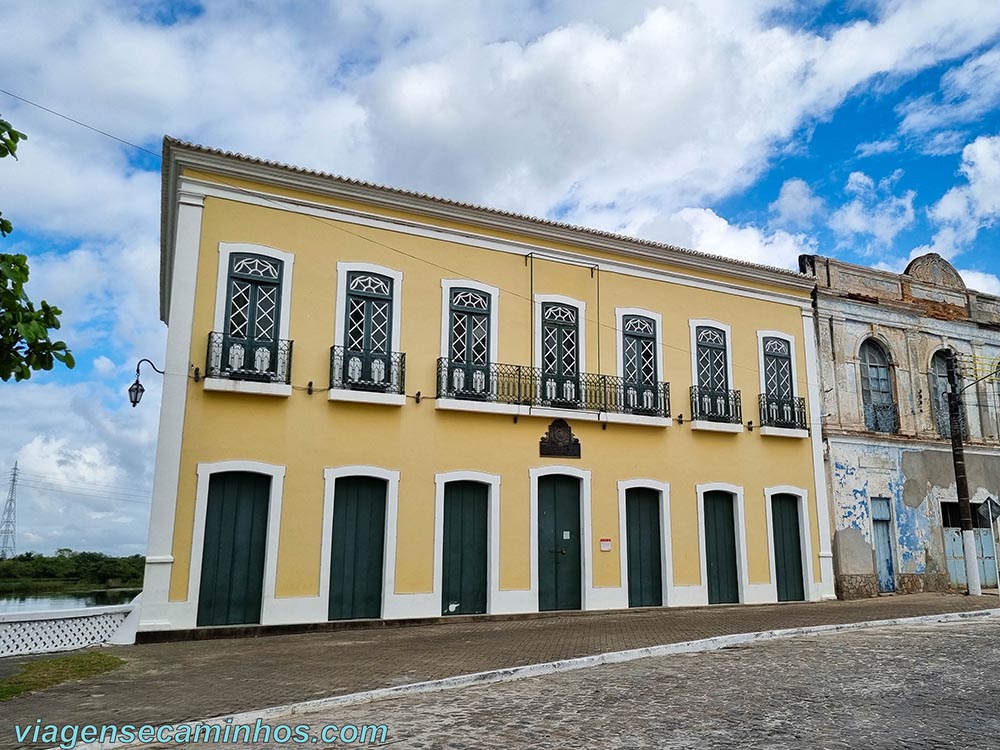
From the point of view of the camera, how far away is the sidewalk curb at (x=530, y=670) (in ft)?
20.5

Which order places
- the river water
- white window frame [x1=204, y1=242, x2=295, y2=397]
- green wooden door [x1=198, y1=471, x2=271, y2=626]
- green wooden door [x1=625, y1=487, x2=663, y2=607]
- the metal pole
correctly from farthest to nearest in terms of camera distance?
the metal pole < green wooden door [x1=625, y1=487, x2=663, y2=607] < white window frame [x1=204, y1=242, x2=295, y2=397] < the river water < green wooden door [x1=198, y1=471, x2=271, y2=626]

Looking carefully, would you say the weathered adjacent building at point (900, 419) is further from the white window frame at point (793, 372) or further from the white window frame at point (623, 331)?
the white window frame at point (623, 331)

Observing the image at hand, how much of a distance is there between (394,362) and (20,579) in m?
9.81

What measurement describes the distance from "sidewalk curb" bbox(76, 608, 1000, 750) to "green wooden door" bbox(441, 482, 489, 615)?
15.4ft

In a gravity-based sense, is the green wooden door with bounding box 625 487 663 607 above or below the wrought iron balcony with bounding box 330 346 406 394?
below

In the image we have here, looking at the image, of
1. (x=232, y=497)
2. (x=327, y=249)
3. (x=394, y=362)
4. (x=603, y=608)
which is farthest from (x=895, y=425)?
(x=232, y=497)

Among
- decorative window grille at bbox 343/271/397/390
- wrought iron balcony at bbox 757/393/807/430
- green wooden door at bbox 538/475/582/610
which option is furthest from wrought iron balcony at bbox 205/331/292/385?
wrought iron balcony at bbox 757/393/807/430

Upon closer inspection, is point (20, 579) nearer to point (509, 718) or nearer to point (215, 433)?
point (215, 433)

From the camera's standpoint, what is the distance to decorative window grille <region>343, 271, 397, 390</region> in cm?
1330

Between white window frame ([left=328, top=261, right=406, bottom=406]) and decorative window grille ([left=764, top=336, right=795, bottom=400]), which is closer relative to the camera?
white window frame ([left=328, top=261, right=406, bottom=406])

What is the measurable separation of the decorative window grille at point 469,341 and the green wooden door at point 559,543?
2297mm

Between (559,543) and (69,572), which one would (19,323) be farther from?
(69,572)

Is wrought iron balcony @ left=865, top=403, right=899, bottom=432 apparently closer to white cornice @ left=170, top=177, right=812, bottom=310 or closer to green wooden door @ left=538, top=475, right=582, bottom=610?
white cornice @ left=170, top=177, right=812, bottom=310

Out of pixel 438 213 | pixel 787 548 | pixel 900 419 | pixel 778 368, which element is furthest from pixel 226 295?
pixel 900 419
